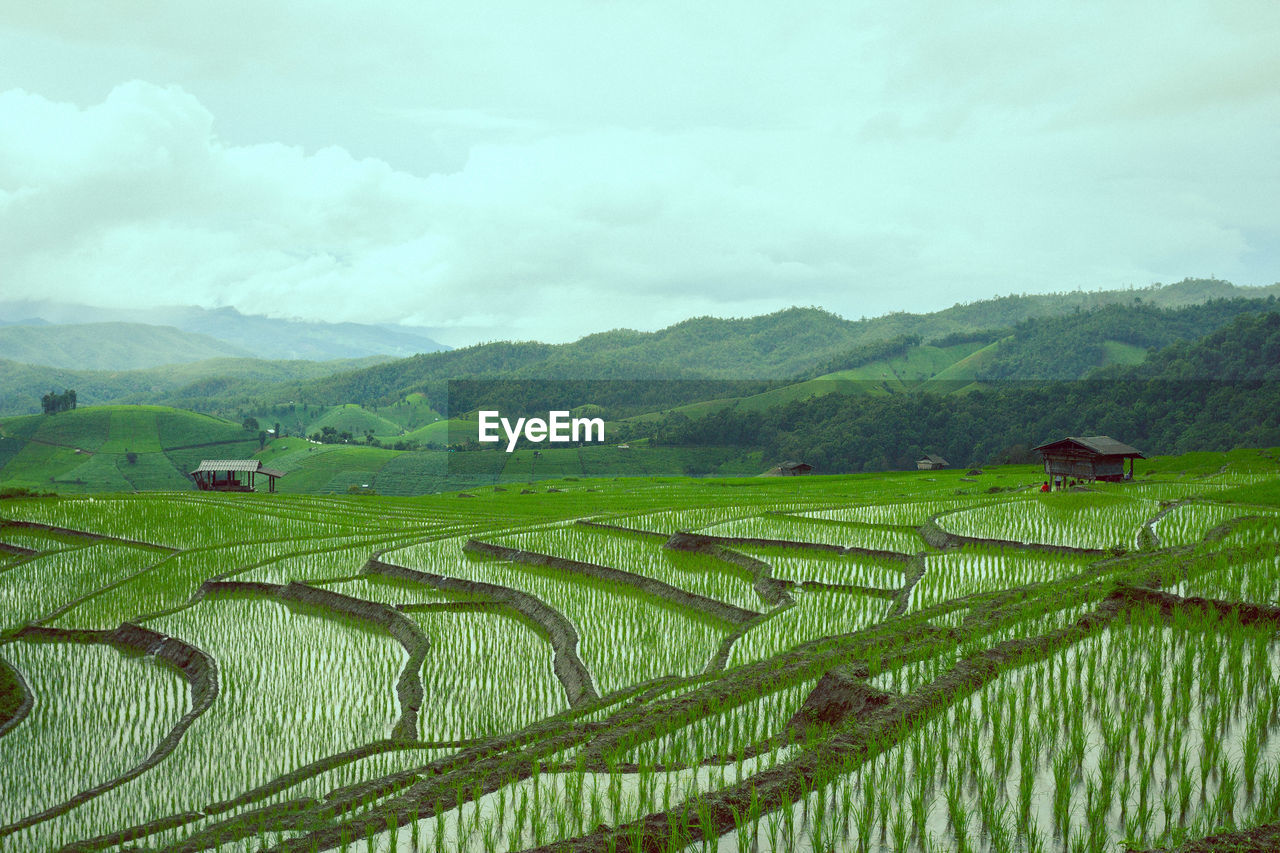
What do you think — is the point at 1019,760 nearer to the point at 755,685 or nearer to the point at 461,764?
the point at 755,685

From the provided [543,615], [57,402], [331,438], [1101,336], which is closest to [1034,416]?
[1101,336]

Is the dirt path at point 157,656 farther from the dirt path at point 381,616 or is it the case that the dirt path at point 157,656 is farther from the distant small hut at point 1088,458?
the distant small hut at point 1088,458

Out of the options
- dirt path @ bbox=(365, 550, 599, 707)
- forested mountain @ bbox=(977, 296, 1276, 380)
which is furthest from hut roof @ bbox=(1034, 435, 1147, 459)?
forested mountain @ bbox=(977, 296, 1276, 380)

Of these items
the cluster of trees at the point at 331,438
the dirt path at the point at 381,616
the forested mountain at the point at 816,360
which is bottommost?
the dirt path at the point at 381,616

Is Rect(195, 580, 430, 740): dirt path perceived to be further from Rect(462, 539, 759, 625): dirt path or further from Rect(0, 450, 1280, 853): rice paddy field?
Rect(462, 539, 759, 625): dirt path

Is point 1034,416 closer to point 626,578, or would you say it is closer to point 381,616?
point 626,578

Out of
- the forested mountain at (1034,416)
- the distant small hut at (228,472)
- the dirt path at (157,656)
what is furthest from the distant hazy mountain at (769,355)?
the dirt path at (157,656)

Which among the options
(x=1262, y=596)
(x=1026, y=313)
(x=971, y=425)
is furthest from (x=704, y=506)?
(x=1026, y=313)

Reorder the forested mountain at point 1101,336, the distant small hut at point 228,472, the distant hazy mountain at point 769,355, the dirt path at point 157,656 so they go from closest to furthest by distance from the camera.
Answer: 1. the dirt path at point 157,656
2. the distant small hut at point 228,472
3. the forested mountain at point 1101,336
4. the distant hazy mountain at point 769,355
